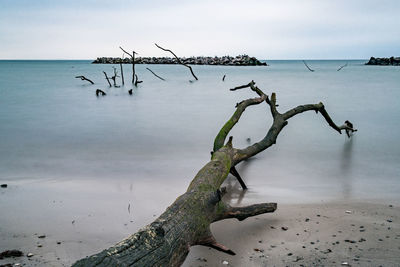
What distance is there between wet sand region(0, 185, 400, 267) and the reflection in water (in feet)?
2.36

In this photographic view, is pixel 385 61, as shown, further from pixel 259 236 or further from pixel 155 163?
pixel 259 236

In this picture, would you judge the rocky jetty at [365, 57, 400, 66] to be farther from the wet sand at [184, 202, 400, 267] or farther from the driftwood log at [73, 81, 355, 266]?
the driftwood log at [73, 81, 355, 266]

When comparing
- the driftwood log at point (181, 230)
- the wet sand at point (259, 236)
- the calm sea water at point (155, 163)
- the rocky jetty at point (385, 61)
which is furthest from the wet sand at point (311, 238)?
the rocky jetty at point (385, 61)

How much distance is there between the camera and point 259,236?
3260 millimetres

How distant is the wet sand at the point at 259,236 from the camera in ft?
9.29

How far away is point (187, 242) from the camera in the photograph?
8.04 ft

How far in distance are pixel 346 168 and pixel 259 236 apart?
3346 mm

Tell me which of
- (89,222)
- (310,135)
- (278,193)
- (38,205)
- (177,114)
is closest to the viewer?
(89,222)

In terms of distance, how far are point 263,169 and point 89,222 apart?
309cm

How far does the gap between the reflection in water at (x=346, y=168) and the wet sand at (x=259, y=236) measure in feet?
2.36

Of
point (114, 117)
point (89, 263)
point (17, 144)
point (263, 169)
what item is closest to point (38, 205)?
point (89, 263)

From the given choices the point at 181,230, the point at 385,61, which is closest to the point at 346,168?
the point at 181,230

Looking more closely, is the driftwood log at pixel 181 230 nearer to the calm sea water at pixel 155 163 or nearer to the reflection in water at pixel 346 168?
the calm sea water at pixel 155 163

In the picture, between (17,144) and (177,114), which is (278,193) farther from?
(177,114)
